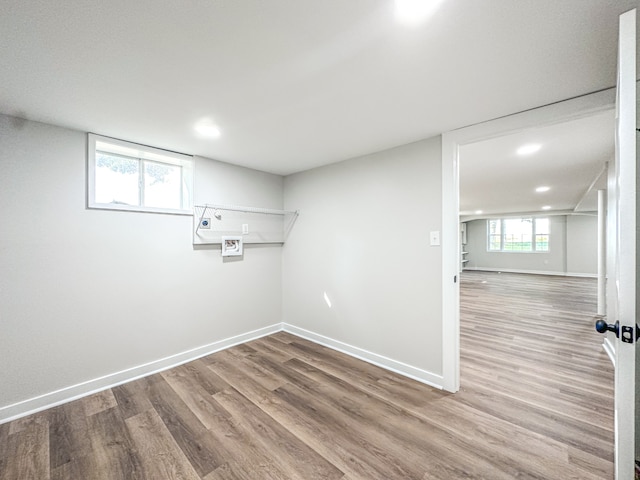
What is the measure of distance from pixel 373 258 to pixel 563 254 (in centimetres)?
1036

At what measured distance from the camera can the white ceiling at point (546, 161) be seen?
2.35 meters

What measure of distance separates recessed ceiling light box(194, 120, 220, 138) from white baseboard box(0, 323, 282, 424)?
2238 mm

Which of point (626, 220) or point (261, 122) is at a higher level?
point (261, 122)

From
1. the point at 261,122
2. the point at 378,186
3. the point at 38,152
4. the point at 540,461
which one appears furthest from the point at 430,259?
the point at 38,152

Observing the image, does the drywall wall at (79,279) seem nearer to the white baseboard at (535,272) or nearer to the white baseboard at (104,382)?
the white baseboard at (104,382)

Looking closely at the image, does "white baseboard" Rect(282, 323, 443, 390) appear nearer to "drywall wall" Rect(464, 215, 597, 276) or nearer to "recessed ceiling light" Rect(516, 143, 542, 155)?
"recessed ceiling light" Rect(516, 143, 542, 155)

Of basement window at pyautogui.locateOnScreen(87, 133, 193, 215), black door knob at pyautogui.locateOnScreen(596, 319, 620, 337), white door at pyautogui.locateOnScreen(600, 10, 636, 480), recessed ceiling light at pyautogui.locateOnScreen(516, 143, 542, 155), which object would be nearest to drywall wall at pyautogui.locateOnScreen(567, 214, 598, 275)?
recessed ceiling light at pyautogui.locateOnScreen(516, 143, 542, 155)

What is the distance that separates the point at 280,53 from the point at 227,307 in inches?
107

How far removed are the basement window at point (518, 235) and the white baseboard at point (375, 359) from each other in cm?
1036

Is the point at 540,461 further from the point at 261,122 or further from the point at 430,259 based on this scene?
the point at 261,122

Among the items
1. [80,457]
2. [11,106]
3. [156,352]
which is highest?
[11,106]

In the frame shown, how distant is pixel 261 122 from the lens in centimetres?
208

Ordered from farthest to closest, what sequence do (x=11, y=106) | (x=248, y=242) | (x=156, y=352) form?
(x=248, y=242) → (x=156, y=352) → (x=11, y=106)

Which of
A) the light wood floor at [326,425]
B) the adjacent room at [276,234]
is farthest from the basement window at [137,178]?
the light wood floor at [326,425]
